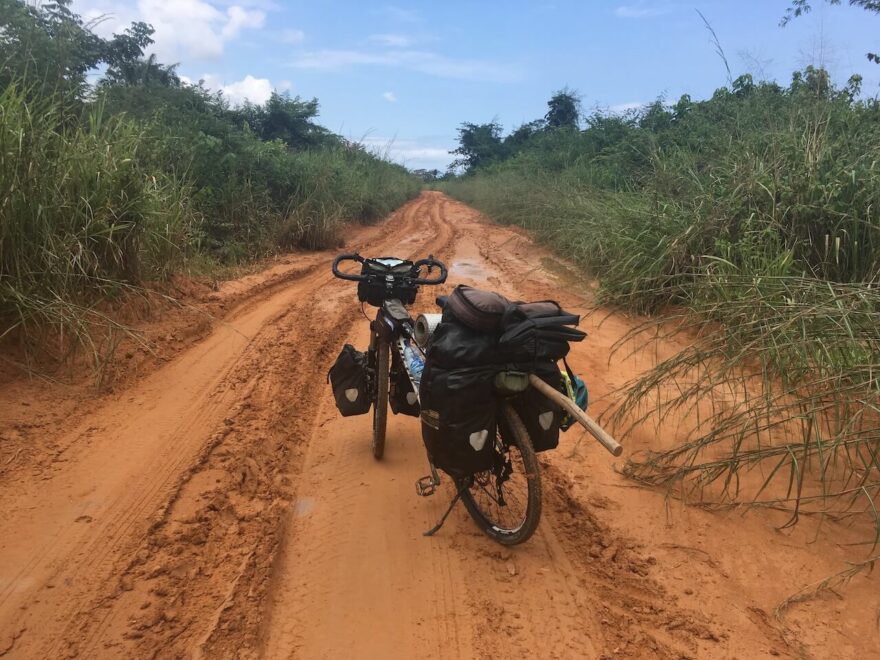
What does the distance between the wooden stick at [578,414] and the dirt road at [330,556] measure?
74 centimetres

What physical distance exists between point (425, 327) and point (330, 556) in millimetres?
1094

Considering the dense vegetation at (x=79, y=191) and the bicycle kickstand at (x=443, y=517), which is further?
the dense vegetation at (x=79, y=191)

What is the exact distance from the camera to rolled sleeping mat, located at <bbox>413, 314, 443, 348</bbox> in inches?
109

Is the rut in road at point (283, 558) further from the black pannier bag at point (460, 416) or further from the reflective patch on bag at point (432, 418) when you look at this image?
the reflective patch on bag at point (432, 418)

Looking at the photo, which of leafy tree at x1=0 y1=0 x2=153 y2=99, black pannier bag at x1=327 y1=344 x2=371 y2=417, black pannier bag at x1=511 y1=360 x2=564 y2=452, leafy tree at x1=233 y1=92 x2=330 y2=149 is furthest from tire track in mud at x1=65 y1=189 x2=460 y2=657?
leafy tree at x1=233 y1=92 x2=330 y2=149

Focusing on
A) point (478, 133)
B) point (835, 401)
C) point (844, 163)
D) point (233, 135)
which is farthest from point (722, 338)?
point (478, 133)

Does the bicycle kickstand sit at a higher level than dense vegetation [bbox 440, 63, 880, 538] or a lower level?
lower

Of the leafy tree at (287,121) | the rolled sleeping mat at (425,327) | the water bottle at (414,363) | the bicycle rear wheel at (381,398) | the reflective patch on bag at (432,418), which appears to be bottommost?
Result: the bicycle rear wheel at (381,398)

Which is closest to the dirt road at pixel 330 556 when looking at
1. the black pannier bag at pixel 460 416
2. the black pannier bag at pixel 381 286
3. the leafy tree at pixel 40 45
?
the black pannier bag at pixel 460 416

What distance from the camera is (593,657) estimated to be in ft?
6.63

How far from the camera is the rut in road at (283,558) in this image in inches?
81.1

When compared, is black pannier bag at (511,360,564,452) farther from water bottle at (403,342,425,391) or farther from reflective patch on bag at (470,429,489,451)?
water bottle at (403,342,425,391)

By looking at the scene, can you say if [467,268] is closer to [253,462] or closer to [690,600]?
[253,462]

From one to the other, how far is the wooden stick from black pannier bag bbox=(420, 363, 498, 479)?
185 millimetres
